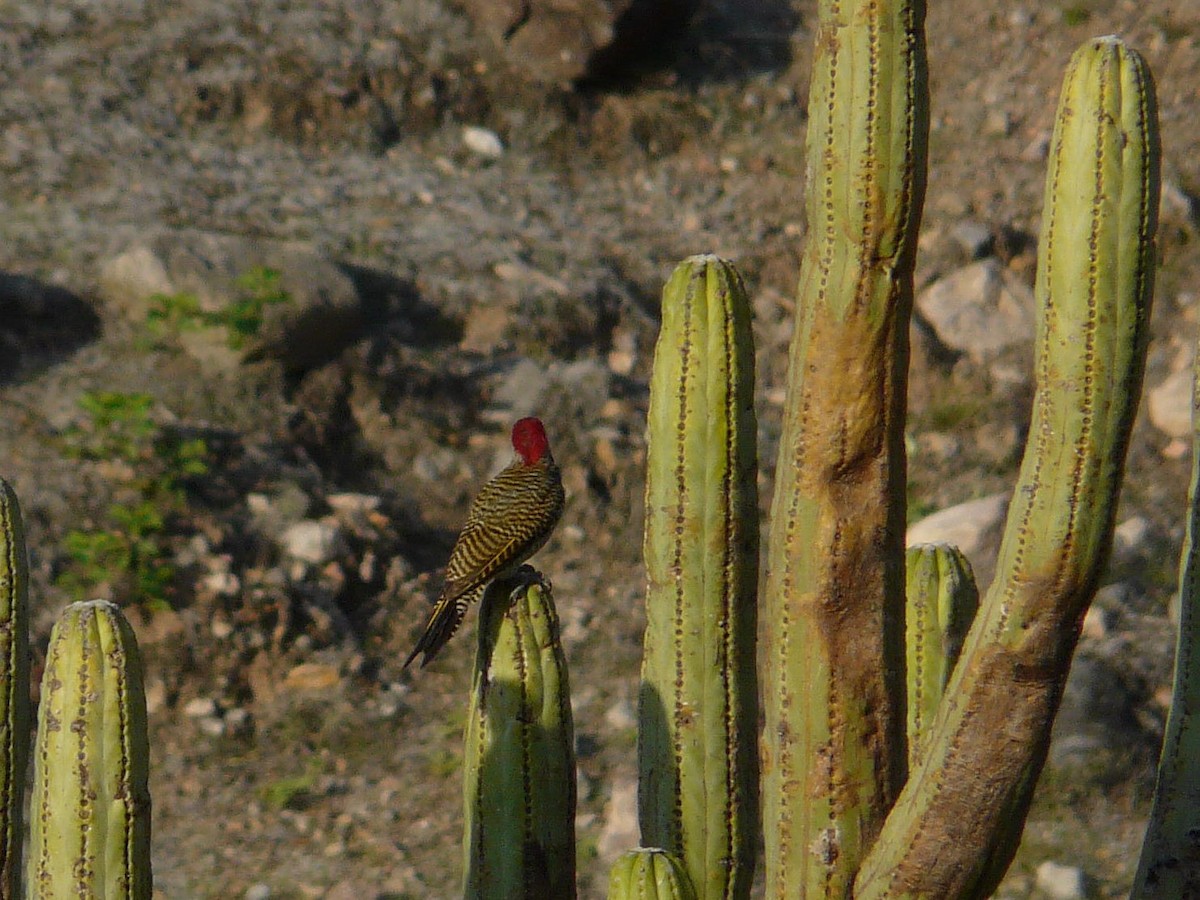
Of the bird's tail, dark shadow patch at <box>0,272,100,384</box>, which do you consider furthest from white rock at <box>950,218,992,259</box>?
the bird's tail

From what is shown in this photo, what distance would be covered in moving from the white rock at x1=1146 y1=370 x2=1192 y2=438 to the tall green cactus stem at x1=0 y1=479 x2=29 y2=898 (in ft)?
20.2

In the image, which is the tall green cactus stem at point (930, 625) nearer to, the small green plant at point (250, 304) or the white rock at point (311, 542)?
the white rock at point (311, 542)

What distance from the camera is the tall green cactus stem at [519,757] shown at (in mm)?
4043

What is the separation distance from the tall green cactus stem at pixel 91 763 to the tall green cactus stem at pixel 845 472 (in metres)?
1.65

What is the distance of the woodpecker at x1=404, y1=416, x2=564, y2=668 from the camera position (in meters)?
4.74

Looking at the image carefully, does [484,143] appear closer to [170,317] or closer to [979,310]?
[170,317]

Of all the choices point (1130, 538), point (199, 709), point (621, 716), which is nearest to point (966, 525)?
point (1130, 538)

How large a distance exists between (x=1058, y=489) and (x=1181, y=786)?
1146 mm

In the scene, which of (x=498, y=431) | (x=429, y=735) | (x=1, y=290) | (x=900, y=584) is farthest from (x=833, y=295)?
(x=1, y=290)

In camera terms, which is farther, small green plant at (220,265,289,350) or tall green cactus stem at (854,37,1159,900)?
small green plant at (220,265,289,350)

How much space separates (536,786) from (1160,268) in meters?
6.35

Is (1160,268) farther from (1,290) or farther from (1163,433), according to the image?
(1,290)

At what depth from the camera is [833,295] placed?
4.01 meters

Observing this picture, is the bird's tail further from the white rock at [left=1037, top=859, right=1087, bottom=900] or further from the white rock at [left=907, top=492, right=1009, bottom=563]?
the white rock at [left=907, top=492, right=1009, bottom=563]
